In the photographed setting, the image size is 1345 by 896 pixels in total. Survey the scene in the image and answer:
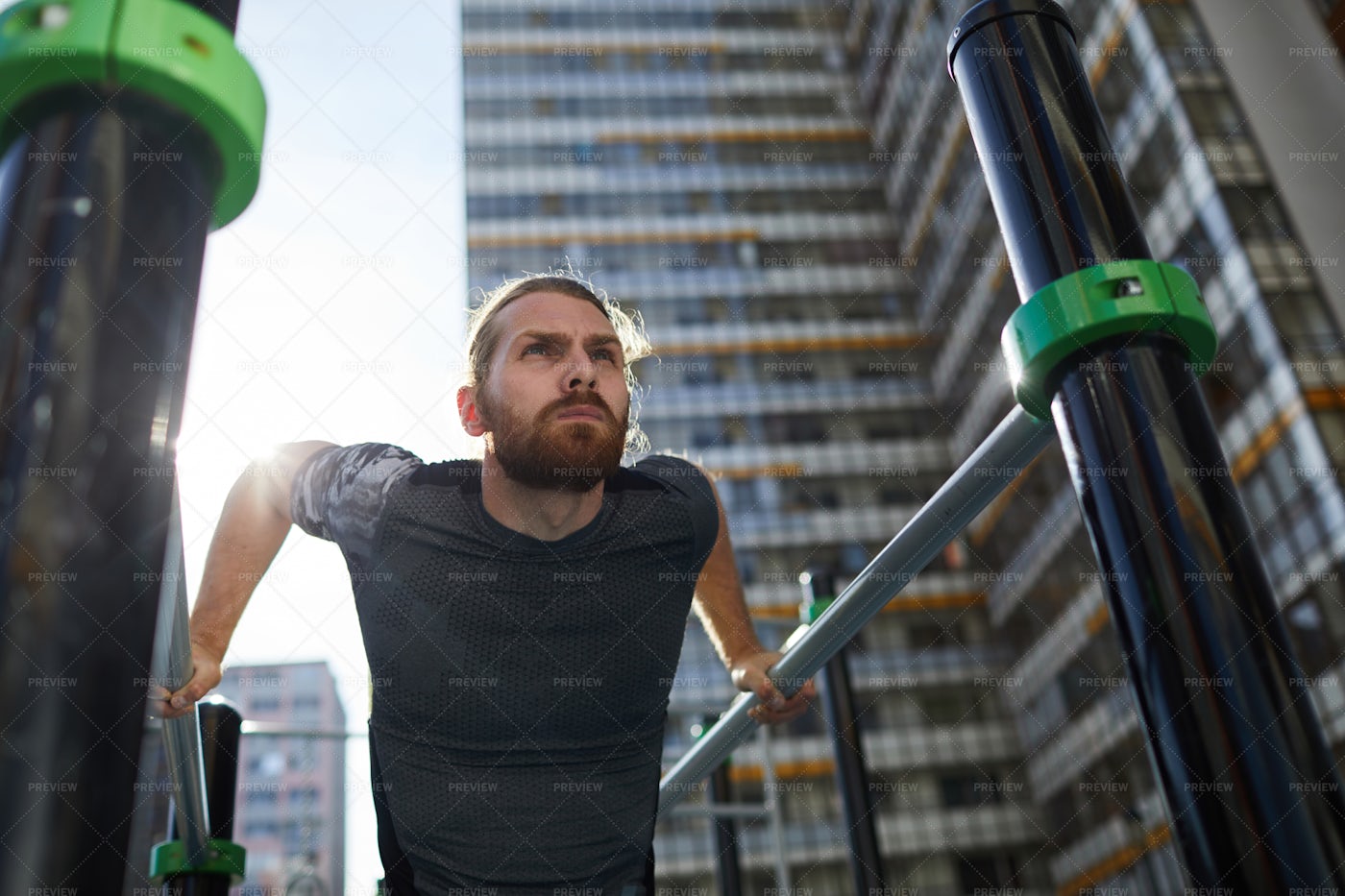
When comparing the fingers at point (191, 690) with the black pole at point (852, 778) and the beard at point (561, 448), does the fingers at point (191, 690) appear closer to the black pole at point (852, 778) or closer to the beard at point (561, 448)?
the beard at point (561, 448)

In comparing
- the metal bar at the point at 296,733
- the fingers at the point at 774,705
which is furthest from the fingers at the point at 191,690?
the metal bar at the point at 296,733

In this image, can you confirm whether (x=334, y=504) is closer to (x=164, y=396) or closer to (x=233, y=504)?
(x=233, y=504)

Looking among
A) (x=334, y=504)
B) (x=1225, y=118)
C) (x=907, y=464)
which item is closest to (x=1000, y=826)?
(x=907, y=464)

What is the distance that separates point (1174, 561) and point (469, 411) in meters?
1.06

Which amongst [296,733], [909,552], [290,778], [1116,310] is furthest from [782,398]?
[290,778]

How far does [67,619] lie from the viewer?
0.98ft

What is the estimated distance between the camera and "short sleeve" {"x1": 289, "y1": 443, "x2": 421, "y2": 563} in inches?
49.0

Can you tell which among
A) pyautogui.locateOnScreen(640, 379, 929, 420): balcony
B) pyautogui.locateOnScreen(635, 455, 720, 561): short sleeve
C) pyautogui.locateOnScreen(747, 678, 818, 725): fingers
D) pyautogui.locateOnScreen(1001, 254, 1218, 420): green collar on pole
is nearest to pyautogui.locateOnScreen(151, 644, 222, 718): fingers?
pyautogui.locateOnScreen(635, 455, 720, 561): short sleeve

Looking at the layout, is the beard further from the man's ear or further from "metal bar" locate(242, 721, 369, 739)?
"metal bar" locate(242, 721, 369, 739)

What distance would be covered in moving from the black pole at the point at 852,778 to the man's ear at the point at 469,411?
29.5 inches

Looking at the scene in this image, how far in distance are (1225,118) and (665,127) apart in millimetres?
13241

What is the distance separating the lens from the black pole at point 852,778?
6.44ft

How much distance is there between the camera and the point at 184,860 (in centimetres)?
159

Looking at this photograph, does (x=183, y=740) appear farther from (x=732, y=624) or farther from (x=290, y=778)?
(x=290, y=778)
